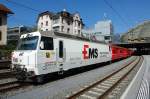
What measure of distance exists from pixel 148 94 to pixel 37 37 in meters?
7.20

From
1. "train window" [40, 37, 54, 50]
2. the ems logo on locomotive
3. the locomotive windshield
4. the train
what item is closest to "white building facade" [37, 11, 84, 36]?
the ems logo on locomotive

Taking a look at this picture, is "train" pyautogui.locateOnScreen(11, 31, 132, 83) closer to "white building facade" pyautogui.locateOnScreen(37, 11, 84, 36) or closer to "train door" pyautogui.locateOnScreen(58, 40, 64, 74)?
"train door" pyautogui.locateOnScreen(58, 40, 64, 74)

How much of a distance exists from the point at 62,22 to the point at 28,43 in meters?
57.0

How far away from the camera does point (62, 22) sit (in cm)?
7131

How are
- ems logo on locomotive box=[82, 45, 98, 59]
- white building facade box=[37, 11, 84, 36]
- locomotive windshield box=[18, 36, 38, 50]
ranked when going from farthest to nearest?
white building facade box=[37, 11, 84, 36] < ems logo on locomotive box=[82, 45, 98, 59] < locomotive windshield box=[18, 36, 38, 50]

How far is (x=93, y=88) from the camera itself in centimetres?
1339

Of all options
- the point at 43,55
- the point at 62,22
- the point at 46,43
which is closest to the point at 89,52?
the point at 46,43

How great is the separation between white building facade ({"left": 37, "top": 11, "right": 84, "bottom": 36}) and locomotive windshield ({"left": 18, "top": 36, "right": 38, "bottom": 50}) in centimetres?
5284

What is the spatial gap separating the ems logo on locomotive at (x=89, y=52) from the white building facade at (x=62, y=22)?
145 feet

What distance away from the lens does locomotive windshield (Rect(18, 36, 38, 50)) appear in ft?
47.1

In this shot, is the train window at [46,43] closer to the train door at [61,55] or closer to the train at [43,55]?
the train at [43,55]

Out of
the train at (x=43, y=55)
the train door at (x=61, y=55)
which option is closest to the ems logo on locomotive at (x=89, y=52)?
the train at (x=43, y=55)

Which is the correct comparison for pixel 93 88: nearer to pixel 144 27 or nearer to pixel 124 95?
pixel 124 95

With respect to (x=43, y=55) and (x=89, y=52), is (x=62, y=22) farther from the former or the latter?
(x=43, y=55)
